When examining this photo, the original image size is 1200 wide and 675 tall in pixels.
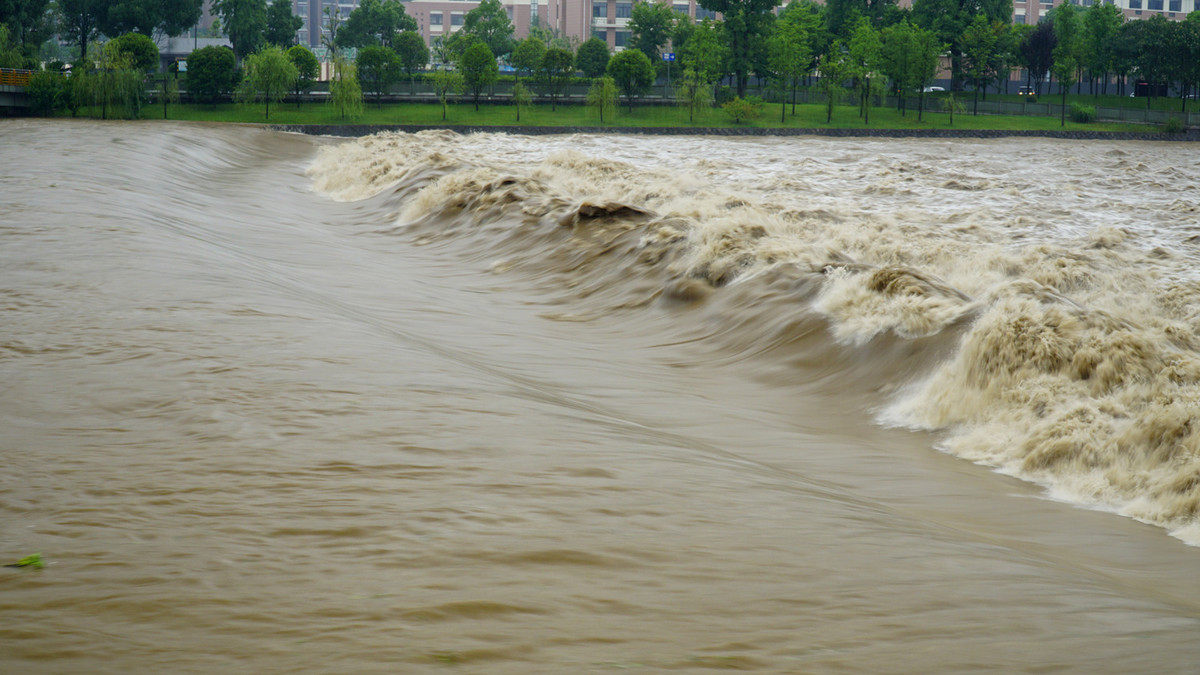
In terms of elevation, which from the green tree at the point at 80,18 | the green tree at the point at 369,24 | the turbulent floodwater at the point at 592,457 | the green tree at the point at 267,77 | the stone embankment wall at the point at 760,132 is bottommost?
the turbulent floodwater at the point at 592,457

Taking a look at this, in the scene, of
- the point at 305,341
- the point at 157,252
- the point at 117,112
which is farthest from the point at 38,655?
the point at 117,112

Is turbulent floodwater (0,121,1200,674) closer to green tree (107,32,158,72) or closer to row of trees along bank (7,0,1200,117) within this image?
row of trees along bank (7,0,1200,117)

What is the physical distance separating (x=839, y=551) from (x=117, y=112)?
207 feet

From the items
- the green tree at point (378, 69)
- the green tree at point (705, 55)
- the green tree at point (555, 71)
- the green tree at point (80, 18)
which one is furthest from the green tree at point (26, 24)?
the green tree at point (705, 55)

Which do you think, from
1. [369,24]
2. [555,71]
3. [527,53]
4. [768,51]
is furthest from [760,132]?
[369,24]

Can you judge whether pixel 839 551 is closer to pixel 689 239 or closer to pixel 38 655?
pixel 38 655

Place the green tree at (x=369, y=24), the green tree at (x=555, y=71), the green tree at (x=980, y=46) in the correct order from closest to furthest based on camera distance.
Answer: the green tree at (x=555, y=71), the green tree at (x=980, y=46), the green tree at (x=369, y=24)

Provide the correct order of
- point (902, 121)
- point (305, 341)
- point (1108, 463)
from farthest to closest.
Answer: point (902, 121), point (305, 341), point (1108, 463)

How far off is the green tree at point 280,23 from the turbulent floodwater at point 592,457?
86.0 meters

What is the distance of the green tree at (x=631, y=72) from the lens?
75250 millimetres

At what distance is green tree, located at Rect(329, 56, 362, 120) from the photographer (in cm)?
6694

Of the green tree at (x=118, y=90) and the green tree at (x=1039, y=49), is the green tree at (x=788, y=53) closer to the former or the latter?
the green tree at (x=1039, y=49)

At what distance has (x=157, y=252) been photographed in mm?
9453

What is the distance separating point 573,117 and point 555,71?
9.86 meters
